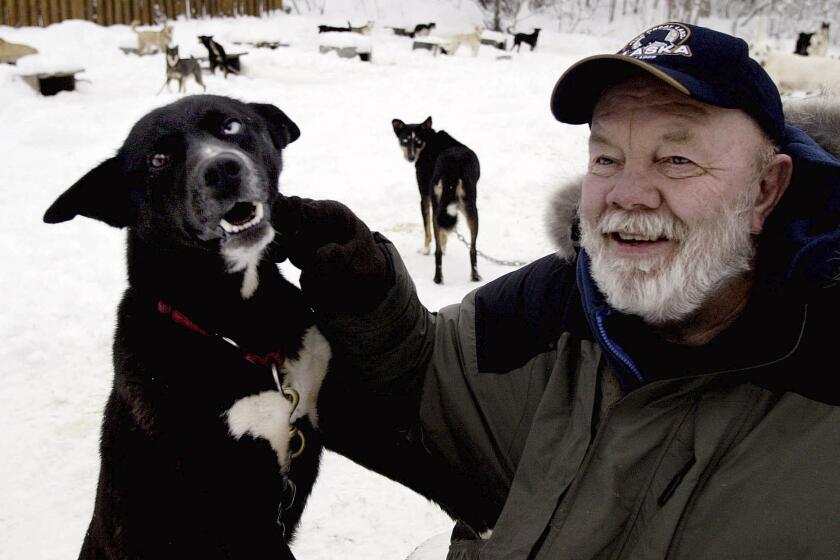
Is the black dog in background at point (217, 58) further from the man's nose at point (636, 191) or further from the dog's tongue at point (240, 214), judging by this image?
the man's nose at point (636, 191)

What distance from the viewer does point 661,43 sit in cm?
172

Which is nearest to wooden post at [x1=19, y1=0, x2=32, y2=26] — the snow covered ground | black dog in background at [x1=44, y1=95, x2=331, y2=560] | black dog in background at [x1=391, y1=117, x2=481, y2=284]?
the snow covered ground

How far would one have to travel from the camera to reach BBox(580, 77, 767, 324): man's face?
Result: 5.45ft

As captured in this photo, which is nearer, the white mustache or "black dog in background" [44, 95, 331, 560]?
the white mustache

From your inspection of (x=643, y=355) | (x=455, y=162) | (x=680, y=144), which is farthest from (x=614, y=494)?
(x=455, y=162)

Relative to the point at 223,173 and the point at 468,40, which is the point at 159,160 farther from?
the point at 468,40

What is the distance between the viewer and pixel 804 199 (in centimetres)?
168

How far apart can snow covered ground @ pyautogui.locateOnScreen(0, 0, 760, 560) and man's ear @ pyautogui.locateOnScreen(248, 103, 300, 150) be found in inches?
41.4

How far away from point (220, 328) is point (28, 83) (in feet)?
37.3

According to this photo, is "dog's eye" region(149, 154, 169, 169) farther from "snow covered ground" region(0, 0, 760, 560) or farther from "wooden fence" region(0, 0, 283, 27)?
"wooden fence" region(0, 0, 283, 27)

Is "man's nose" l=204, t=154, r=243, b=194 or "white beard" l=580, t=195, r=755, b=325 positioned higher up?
"man's nose" l=204, t=154, r=243, b=194

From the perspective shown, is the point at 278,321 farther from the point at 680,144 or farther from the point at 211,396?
the point at 680,144

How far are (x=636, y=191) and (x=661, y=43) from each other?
0.40 meters

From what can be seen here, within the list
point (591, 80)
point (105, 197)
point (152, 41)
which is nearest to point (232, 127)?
point (105, 197)
